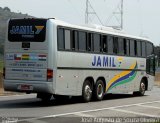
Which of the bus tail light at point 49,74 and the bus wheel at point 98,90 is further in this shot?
the bus wheel at point 98,90

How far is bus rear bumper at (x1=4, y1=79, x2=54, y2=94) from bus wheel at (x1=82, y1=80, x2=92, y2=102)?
2731mm

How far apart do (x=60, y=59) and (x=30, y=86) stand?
155 cm

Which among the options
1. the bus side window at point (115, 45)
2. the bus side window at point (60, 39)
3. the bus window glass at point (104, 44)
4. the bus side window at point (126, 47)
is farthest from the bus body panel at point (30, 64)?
the bus side window at point (126, 47)

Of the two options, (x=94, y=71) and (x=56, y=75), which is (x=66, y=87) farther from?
(x=94, y=71)

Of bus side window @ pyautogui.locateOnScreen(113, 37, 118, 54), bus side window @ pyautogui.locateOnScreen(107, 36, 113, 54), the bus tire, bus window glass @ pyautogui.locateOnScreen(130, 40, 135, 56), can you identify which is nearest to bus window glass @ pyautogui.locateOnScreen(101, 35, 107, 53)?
bus side window @ pyautogui.locateOnScreen(107, 36, 113, 54)

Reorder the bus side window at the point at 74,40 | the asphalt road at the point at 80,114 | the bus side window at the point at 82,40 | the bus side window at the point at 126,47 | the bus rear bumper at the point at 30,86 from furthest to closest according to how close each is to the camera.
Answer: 1. the bus side window at the point at 126,47
2. the bus side window at the point at 82,40
3. the bus side window at the point at 74,40
4. the bus rear bumper at the point at 30,86
5. the asphalt road at the point at 80,114

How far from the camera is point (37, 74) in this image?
18.9 meters

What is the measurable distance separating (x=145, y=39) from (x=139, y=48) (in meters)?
1.19

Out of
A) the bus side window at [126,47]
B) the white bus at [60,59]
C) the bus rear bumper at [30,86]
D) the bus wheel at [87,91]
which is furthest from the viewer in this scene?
the bus side window at [126,47]

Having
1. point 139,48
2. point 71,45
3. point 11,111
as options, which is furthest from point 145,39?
point 11,111

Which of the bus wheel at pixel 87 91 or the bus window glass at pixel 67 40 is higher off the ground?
the bus window glass at pixel 67 40

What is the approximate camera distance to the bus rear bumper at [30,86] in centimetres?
1861

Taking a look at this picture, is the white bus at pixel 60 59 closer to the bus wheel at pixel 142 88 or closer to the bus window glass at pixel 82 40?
the bus window glass at pixel 82 40

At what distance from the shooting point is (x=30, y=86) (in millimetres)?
18938
